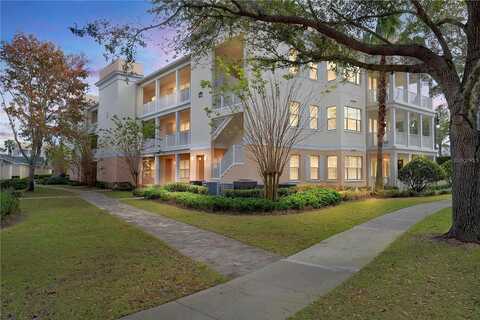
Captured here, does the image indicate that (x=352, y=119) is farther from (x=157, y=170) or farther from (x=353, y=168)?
(x=157, y=170)

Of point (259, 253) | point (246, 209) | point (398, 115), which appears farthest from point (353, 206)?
point (398, 115)

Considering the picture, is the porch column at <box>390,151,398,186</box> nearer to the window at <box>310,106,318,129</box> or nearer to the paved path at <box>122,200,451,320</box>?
the window at <box>310,106,318,129</box>

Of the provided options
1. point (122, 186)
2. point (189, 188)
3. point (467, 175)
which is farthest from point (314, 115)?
point (122, 186)

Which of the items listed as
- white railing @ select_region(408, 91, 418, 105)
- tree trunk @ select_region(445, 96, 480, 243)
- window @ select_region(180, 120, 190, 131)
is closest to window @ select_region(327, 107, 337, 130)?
white railing @ select_region(408, 91, 418, 105)

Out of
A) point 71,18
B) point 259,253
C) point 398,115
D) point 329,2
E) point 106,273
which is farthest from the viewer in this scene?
point 398,115

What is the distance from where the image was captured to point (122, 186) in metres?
29.1

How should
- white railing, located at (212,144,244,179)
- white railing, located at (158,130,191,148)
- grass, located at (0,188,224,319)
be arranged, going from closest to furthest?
1. grass, located at (0,188,224,319)
2. white railing, located at (212,144,244,179)
3. white railing, located at (158,130,191,148)

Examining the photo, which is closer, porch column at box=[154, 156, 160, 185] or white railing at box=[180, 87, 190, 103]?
white railing at box=[180, 87, 190, 103]

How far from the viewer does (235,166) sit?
1828 centimetres

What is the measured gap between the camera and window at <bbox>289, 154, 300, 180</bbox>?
19953mm

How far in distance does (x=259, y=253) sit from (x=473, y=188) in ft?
16.7

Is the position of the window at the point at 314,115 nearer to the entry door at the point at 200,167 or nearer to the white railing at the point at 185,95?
the entry door at the point at 200,167

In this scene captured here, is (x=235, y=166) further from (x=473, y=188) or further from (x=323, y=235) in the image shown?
(x=473, y=188)

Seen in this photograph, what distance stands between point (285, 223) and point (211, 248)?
12.5 feet
